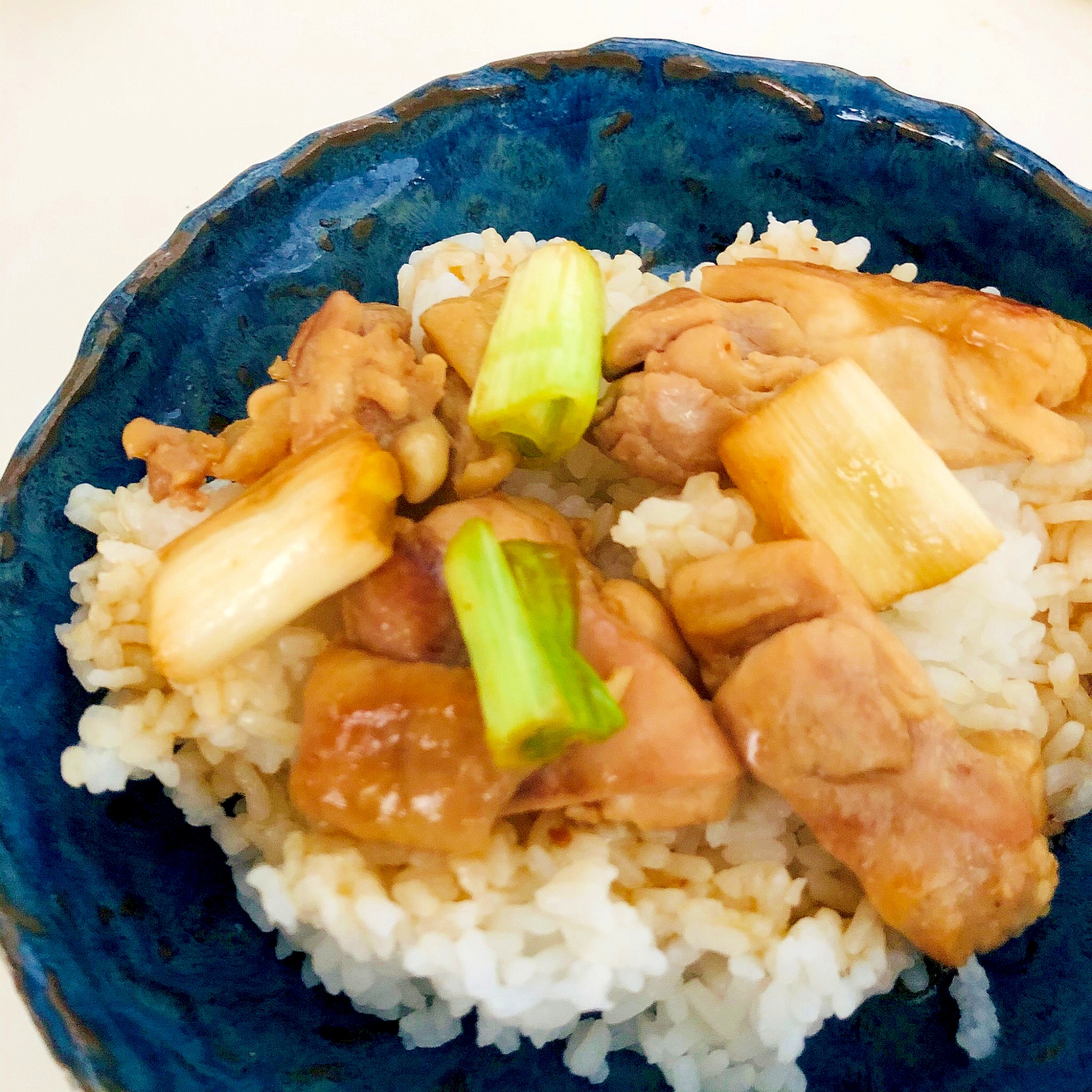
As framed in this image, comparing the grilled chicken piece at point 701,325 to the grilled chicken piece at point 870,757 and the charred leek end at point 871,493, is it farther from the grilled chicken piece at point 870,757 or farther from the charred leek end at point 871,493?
the grilled chicken piece at point 870,757

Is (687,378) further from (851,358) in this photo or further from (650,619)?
(650,619)

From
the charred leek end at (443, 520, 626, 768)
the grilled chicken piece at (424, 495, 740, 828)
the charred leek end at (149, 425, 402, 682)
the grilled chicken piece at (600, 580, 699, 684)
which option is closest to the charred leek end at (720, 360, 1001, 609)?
the grilled chicken piece at (600, 580, 699, 684)

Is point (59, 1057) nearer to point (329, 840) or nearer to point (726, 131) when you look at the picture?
point (329, 840)

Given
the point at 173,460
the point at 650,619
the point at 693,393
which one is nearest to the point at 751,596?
the point at 650,619

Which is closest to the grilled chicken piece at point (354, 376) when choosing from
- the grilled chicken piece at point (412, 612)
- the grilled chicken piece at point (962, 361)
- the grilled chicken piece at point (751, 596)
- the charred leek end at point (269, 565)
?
the charred leek end at point (269, 565)

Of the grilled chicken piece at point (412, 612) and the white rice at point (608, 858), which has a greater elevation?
the grilled chicken piece at point (412, 612)

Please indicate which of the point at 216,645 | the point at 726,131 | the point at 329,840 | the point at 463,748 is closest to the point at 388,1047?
the point at 329,840
